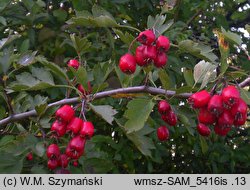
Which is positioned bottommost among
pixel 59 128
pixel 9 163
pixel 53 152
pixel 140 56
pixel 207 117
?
pixel 9 163

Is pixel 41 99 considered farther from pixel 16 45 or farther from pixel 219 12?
pixel 219 12

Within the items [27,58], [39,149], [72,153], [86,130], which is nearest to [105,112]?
[86,130]

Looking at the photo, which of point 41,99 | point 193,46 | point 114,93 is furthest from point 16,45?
point 193,46

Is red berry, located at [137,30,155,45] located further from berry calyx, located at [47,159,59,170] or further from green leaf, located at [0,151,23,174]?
green leaf, located at [0,151,23,174]

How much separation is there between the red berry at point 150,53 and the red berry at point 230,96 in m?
0.25

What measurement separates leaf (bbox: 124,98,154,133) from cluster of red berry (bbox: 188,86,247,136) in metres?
0.14

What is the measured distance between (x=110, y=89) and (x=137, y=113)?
557 millimetres

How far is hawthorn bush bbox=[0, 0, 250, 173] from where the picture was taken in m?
1.35

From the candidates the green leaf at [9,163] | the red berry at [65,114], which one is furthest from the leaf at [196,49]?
the green leaf at [9,163]

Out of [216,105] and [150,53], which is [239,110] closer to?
[216,105]

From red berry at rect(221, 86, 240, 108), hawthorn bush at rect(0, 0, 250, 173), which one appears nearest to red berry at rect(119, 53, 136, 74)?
hawthorn bush at rect(0, 0, 250, 173)

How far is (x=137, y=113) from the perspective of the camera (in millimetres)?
1341

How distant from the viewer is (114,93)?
145 cm

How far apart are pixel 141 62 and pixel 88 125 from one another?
268 millimetres
